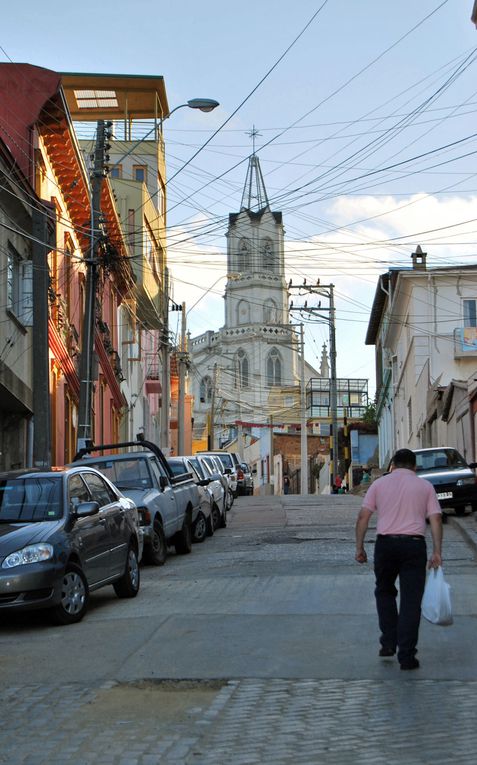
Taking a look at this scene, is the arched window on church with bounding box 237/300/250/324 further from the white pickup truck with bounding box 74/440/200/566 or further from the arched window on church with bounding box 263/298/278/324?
the white pickup truck with bounding box 74/440/200/566

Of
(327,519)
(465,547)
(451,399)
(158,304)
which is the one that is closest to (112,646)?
(465,547)

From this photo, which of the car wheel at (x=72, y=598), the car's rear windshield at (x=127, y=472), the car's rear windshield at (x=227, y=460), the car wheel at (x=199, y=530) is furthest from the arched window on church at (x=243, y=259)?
the car wheel at (x=72, y=598)

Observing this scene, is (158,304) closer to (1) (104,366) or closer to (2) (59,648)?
(1) (104,366)

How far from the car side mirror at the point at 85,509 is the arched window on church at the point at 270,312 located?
129 meters

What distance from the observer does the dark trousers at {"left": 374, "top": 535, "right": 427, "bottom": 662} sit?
8102 mm

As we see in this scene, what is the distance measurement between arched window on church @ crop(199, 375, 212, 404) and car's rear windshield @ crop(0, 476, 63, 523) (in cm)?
13078

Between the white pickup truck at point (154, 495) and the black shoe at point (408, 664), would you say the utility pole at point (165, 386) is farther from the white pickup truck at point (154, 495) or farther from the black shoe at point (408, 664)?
the black shoe at point (408, 664)

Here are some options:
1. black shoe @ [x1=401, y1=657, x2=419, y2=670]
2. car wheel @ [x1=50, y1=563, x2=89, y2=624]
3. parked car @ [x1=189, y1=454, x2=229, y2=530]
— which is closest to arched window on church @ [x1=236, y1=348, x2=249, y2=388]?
parked car @ [x1=189, y1=454, x2=229, y2=530]

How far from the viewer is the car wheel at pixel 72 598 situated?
1077 cm

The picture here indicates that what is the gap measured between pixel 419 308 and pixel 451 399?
37.7ft

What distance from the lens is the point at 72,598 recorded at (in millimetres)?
10984

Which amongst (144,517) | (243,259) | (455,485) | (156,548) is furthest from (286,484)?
(144,517)

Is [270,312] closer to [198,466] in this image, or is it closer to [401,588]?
[198,466]

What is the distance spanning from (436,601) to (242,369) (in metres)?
131
